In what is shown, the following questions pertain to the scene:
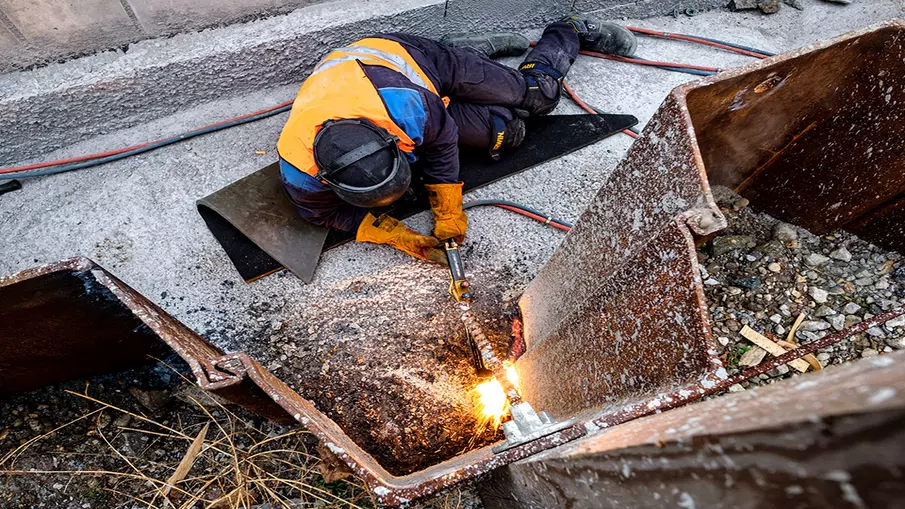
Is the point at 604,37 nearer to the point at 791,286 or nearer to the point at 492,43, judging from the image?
the point at 492,43

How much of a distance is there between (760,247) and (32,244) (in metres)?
4.15

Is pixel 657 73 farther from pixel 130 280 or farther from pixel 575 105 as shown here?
pixel 130 280


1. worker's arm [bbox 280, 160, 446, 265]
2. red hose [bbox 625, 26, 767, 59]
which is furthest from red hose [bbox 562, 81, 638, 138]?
worker's arm [bbox 280, 160, 446, 265]

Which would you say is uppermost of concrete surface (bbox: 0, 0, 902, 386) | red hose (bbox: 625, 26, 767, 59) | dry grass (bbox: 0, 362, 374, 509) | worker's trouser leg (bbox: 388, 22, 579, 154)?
red hose (bbox: 625, 26, 767, 59)

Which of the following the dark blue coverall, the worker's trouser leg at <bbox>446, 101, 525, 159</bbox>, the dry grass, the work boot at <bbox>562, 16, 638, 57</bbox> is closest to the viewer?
the dry grass

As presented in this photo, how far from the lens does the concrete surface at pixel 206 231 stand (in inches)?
115

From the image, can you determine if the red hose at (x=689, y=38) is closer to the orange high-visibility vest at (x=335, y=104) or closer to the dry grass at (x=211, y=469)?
the orange high-visibility vest at (x=335, y=104)

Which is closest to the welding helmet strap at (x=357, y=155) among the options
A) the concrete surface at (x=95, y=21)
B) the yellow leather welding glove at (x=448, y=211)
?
the yellow leather welding glove at (x=448, y=211)

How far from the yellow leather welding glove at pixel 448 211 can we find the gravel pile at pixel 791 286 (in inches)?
54.4

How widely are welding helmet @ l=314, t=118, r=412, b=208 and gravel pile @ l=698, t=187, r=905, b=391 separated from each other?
5.54 ft

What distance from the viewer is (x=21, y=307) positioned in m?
1.78

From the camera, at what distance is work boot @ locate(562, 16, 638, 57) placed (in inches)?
151

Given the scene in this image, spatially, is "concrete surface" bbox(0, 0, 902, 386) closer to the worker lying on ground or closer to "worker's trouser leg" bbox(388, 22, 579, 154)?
the worker lying on ground

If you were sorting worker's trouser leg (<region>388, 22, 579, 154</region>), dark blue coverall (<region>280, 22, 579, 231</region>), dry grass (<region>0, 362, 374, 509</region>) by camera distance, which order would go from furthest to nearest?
worker's trouser leg (<region>388, 22, 579, 154</region>), dark blue coverall (<region>280, 22, 579, 231</region>), dry grass (<region>0, 362, 374, 509</region>)
